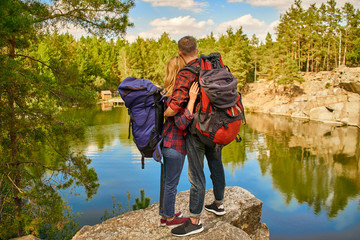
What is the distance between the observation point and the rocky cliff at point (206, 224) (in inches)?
110

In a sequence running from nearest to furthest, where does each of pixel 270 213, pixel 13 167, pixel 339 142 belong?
1. pixel 13 167
2. pixel 270 213
3. pixel 339 142

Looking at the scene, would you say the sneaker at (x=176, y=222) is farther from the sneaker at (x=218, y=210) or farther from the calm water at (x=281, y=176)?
the calm water at (x=281, y=176)

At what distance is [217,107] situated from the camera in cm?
229

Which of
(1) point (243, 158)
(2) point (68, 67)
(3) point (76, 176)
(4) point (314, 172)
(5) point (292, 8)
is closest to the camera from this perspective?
(3) point (76, 176)

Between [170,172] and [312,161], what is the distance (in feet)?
44.4

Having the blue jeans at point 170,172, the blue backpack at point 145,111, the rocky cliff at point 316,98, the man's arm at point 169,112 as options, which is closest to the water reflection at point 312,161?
the rocky cliff at point 316,98

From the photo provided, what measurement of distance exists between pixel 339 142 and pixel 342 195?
8063 millimetres

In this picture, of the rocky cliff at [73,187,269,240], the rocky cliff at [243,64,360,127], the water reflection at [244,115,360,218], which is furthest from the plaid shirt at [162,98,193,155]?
the rocky cliff at [243,64,360,127]

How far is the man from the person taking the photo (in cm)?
236

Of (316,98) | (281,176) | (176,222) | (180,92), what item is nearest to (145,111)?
(180,92)

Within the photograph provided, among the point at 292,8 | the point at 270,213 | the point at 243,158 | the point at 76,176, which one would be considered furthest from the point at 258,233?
the point at 292,8

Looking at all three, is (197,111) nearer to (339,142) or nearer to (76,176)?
(76,176)

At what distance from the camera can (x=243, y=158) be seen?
1494 cm

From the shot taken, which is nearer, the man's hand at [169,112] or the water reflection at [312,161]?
the man's hand at [169,112]
